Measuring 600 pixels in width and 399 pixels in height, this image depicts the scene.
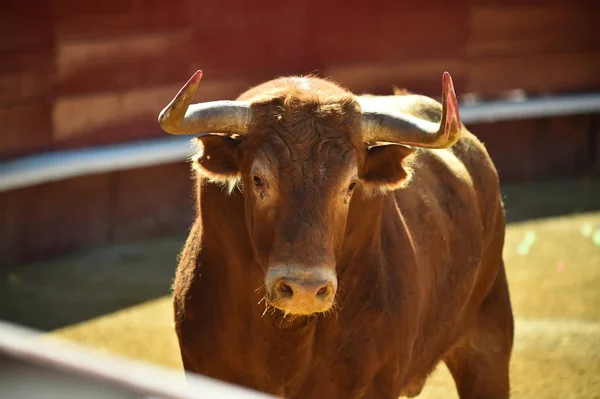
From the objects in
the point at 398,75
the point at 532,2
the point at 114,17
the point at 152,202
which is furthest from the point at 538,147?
the point at 114,17

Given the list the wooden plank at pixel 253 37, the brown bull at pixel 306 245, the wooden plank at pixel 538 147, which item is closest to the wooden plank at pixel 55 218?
the wooden plank at pixel 253 37

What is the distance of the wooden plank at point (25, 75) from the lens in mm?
6207

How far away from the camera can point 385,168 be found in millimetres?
3150

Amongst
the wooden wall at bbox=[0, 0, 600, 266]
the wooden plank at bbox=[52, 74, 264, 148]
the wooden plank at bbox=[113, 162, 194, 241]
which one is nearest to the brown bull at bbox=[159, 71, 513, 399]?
the wooden wall at bbox=[0, 0, 600, 266]

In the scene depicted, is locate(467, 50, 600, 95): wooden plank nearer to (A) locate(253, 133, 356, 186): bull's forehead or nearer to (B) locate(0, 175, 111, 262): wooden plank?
(B) locate(0, 175, 111, 262): wooden plank

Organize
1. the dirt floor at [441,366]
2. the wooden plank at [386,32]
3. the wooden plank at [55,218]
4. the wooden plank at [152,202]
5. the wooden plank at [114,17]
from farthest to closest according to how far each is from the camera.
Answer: the wooden plank at [386,32], the wooden plank at [152,202], the wooden plank at [114,17], the wooden plank at [55,218], the dirt floor at [441,366]

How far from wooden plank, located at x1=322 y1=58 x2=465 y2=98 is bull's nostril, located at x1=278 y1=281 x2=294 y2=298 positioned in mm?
5151

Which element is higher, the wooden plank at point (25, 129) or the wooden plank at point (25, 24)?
the wooden plank at point (25, 24)

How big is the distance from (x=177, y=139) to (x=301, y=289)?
15.1ft

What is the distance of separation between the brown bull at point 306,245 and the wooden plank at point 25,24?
311cm

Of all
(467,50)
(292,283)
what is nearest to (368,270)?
(292,283)

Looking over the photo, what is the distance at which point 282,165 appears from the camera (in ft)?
9.73

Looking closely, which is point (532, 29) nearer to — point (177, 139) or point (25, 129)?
point (177, 139)

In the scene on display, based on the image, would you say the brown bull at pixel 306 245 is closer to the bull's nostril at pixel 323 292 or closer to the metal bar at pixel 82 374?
the bull's nostril at pixel 323 292
